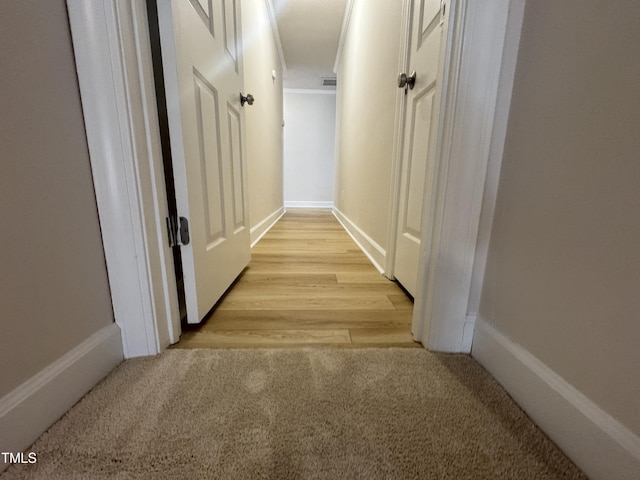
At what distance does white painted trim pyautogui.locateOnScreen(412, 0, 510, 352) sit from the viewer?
2.11 ft

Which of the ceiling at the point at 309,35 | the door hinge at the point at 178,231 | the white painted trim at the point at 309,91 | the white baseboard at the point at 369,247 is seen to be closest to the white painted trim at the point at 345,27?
the ceiling at the point at 309,35

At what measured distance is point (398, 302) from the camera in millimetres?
1177

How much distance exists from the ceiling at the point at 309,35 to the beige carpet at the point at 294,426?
11.6 feet

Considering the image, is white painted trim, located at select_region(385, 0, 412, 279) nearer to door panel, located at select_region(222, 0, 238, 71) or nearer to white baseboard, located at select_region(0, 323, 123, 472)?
door panel, located at select_region(222, 0, 238, 71)

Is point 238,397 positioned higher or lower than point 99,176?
lower

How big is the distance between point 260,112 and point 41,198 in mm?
2214

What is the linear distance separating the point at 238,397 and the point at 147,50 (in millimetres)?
904

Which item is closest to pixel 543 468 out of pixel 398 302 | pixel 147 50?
pixel 398 302

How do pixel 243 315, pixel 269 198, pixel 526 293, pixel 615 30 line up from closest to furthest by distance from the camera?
pixel 615 30
pixel 526 293
pixel 243 315
pixel 269 198

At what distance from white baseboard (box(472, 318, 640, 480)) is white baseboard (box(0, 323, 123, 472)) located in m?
1.00

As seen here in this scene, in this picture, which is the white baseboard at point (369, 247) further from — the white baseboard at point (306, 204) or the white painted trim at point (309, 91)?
the white painted trim at point (309, 91)

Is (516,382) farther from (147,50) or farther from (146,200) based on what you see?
(147,50)

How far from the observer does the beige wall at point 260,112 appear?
2037mm

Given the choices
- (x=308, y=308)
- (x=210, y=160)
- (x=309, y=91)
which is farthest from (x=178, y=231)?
(x=309, y=91)
